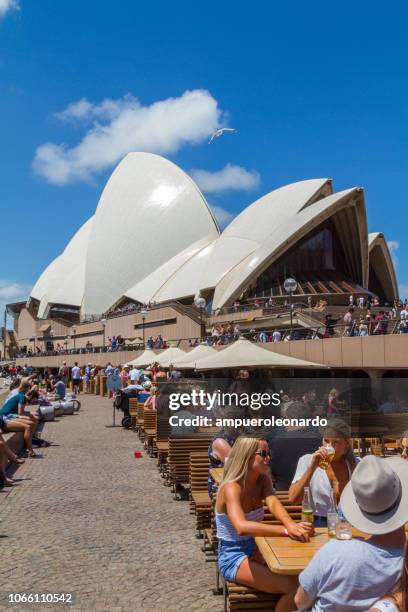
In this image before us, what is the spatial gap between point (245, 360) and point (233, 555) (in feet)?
27.9

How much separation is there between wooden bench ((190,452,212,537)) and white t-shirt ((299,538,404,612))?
130 inches

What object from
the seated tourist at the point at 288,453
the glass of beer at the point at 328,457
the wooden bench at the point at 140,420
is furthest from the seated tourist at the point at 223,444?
the wooden bench at the point at 140,420

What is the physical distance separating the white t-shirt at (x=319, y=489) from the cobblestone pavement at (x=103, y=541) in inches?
35.6

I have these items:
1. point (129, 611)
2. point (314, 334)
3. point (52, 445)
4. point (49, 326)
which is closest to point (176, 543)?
point (129, 611)

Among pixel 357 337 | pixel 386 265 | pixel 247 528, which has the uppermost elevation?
pixel 386 265

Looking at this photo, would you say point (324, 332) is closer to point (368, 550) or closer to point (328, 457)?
point (328, 457)

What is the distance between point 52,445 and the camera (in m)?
11.9

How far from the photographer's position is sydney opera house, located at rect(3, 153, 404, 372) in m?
37.5

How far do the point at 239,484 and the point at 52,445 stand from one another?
30.1ft

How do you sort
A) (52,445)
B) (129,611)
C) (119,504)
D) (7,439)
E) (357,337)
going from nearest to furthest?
Result: (129,611)
(119,504)
(7,439)
(52,445)
(357,337)

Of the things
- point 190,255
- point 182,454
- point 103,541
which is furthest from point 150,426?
point 190,255

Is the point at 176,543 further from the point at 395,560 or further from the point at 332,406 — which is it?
the point at 332,406

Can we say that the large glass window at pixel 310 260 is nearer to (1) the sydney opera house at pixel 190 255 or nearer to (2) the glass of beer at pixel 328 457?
(1) the sydney opera house at pixel 190 255

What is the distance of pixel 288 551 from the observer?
3148 millimetres
